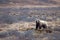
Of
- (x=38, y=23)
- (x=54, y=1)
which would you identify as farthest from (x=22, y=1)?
(x=38, y=23)

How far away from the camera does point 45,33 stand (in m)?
10.9

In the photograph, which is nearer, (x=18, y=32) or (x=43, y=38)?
(x=43, y=38)

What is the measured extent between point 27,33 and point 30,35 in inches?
15.0

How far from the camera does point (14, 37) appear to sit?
10.3 metres

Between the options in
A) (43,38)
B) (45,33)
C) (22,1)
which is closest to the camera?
(43,38)

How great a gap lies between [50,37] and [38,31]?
3.54ft

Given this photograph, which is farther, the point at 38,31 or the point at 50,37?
the point at 38,31

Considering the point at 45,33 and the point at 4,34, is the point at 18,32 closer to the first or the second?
the point at 4,34

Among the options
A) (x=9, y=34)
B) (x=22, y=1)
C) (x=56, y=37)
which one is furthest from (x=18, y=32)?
(x=22, y=1)

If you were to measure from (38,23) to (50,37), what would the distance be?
1.50 m

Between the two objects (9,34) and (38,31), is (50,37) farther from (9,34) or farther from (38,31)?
(9,34)

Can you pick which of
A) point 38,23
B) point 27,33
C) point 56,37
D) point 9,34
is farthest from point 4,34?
point 56,37

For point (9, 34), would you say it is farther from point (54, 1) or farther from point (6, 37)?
point (54, 1)

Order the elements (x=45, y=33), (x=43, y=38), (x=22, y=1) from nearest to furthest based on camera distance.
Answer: (x=43, y=38) → (x=45, y=33) → (x=22, y=1)
